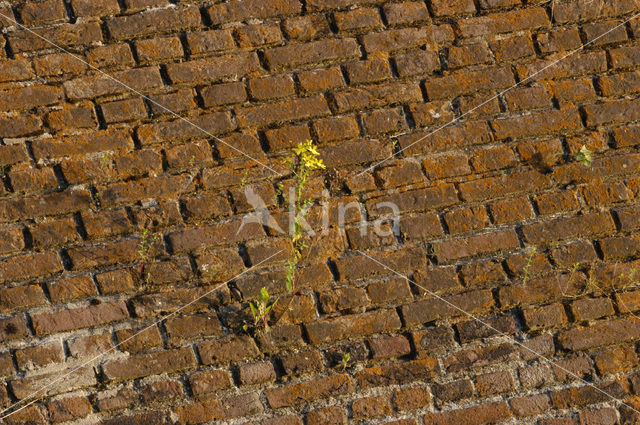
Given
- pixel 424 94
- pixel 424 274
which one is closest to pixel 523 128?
pixel 424 94

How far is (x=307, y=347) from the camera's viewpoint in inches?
83.4

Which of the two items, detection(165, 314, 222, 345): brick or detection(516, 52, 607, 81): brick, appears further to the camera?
detection(516, 52, 607, 81): brick

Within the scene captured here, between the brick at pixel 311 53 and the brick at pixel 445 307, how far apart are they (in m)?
0.92

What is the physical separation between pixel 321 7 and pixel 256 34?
0.85 ft

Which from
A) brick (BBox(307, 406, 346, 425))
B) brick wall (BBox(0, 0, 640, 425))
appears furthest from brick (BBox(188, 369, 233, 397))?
brick (BBox(307, 406, 346, 425))

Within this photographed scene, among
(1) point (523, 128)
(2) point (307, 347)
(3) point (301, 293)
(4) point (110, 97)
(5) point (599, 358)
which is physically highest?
(4) point (110, 97)

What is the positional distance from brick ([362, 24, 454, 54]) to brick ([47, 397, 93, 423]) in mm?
1562

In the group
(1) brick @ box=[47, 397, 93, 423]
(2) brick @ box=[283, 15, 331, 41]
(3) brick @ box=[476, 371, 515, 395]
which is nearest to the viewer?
(1) brick @ box=[47, 397, 93, 423]

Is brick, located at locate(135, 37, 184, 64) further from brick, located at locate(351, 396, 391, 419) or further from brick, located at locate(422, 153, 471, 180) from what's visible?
brick, located at locate(351, 396, 391, 419)

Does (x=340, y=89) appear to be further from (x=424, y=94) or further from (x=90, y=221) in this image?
(x=90, y=221)

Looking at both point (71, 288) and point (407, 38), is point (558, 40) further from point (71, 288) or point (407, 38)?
point (71, 288)

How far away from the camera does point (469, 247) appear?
7.16ft

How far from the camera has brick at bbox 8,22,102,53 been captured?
2.15 meters

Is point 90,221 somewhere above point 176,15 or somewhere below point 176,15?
below
